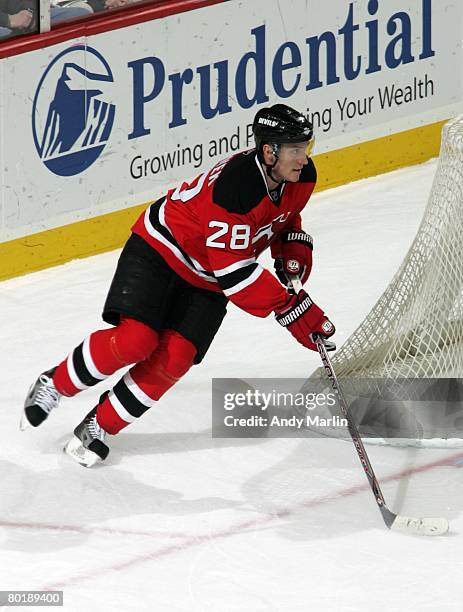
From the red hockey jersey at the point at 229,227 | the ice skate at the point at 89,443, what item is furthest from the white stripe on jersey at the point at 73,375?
the red hockey jersey at the point at 229,227

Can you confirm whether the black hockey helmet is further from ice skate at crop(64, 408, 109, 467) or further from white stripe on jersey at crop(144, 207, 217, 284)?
ice skate at crop(64, 408, 109, 467)

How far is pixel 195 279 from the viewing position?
4262 millimetres

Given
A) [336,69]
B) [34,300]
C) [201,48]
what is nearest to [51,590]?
[34,300]

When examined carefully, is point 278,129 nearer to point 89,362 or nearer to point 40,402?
point 89,362

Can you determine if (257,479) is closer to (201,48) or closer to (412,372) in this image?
→ (412,372)

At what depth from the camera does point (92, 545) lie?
3871 mm

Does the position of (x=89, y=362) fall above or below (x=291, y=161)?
below

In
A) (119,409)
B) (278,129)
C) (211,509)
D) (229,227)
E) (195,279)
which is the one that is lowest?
(211,509)

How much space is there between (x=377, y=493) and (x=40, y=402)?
964mm

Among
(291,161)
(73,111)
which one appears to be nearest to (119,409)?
(291,161)

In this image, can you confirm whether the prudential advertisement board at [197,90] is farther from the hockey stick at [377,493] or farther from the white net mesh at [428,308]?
the hockey stick at [377,493]

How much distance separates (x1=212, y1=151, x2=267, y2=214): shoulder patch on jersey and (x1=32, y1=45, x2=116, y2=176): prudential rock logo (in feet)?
5.97

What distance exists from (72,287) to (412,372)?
1.73 m

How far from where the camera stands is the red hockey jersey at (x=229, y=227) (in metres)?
4.01
